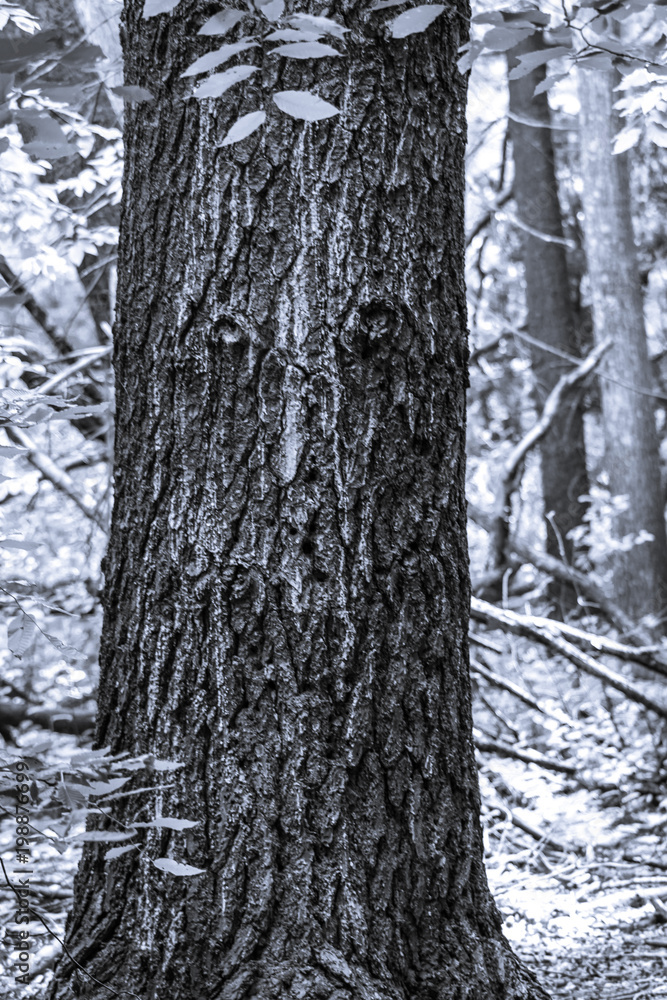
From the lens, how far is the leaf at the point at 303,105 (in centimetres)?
148

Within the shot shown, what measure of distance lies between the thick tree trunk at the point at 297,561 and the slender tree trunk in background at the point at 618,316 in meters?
7.04

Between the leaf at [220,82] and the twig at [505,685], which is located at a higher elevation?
the leaf at [220,82]

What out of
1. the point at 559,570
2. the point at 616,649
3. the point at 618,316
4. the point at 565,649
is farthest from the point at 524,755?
the point at 618,316

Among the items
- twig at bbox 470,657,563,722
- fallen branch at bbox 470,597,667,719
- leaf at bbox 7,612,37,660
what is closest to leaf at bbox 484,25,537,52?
leaf at bbox 7,612,37,660

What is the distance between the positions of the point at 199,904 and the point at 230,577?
67cm

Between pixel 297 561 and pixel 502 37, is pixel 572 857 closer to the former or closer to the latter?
pixel 297 561

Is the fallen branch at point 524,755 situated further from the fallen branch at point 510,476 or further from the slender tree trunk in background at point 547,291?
the slender tree trunk in background at point 547,291

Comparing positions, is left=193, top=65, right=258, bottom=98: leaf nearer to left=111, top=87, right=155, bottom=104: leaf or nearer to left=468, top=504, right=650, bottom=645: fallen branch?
left=111, top=87, right=155, bottom=104: leaf

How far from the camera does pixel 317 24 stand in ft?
4.72

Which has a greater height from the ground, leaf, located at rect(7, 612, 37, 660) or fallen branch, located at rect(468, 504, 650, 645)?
fallen branch, located at rect(468, 504, 650, 645)

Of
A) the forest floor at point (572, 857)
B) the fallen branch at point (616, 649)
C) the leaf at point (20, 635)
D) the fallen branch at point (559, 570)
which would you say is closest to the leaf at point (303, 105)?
the forest floor at point (572, 857)

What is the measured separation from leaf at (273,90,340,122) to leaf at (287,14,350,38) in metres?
0.11

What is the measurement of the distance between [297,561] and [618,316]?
7979 millimetres

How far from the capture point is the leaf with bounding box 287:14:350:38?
4.71 feet
